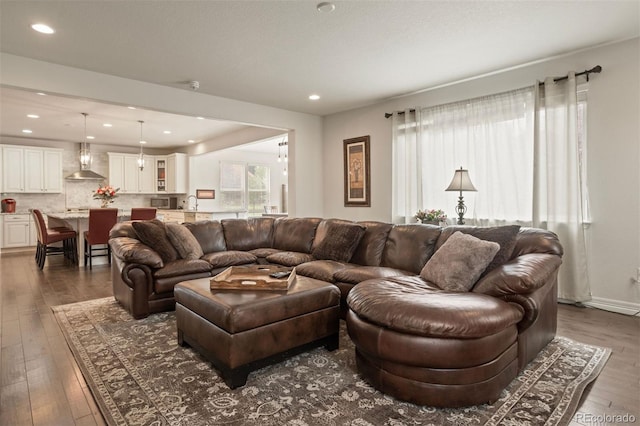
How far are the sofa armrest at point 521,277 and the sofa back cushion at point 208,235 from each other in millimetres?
3109

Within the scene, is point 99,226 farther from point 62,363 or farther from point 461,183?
point 461,183

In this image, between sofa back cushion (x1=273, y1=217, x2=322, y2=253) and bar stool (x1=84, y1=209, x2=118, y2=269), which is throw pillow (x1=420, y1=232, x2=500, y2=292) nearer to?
sofa back cushion (x1=273, y1=217, x2=322, y2=253)

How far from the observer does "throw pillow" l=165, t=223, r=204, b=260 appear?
3.87 metres

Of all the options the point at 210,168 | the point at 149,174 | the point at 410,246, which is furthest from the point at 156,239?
the point at 149,174

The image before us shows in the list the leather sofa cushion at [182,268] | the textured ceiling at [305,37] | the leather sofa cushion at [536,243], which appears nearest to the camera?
the leather sofa cushion at [536,243]

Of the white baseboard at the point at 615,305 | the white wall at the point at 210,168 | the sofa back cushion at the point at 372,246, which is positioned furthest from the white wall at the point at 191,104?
the white baseboard at the point at 615,305

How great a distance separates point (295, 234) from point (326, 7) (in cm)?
263

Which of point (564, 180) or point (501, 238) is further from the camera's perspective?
point (564, 180)

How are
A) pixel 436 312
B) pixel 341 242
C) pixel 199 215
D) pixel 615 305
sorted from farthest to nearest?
pixel 199 215, pixel 341 242, pixel 615 305, pixel 436 312

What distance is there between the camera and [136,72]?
4.09m

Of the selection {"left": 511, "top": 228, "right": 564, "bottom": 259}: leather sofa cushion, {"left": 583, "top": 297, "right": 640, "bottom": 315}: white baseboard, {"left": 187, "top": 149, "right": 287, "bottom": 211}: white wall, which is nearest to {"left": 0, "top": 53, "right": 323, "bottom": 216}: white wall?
{"left": 187, "top": 149, "right": 287, "bottom": 211}: white wall

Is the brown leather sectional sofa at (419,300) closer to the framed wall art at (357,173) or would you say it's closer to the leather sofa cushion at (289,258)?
the leather sofa cushion at (289,258)

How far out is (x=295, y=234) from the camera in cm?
453

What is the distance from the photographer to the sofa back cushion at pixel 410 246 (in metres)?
3.30
